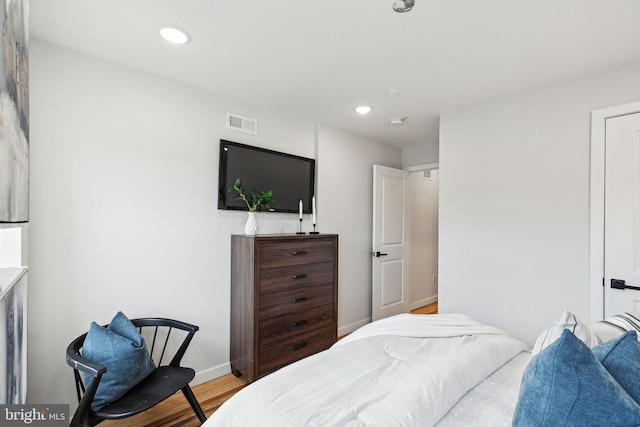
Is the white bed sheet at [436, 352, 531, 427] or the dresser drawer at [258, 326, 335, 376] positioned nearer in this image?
the white bed sheet at [436, 352, 531, 427]

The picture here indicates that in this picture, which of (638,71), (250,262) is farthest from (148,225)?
(638,71)

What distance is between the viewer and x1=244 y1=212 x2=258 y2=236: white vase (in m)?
2.66

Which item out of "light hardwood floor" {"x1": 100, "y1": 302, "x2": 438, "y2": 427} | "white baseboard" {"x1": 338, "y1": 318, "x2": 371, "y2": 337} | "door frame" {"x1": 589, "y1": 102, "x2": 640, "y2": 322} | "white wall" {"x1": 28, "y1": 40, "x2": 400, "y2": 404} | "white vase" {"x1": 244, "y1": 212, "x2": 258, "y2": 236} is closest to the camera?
"white wall" {"x1": 28, "y1": 40, "x2": 400, "y2": 404}

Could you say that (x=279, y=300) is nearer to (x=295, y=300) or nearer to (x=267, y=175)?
(x=295, y=300)

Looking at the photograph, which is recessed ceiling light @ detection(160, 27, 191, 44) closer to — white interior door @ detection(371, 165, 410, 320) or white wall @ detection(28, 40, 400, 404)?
white wall @ detection(28, 40, 400, 404)

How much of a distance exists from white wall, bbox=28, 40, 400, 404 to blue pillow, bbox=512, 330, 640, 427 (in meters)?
2.32

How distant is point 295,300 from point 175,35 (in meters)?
2.15

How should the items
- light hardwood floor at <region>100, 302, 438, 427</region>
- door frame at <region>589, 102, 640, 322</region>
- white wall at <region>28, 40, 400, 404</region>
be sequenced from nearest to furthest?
1. white wall at <region>28, 40, 400, 404</region>
2. light hardwood floor at <region>100, 302, 438, 427</region>
3. door frame at <region>589, 102, 640, 322</region>

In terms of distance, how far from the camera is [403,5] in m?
1.52

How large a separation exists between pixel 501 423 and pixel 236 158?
8.17 feet

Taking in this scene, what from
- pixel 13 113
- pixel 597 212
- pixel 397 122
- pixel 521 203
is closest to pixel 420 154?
pixel 397 122

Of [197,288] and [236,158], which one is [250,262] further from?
[236,158]

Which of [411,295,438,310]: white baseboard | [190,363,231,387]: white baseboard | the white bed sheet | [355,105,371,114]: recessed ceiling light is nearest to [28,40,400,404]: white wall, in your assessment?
[190,363,231,387]: white baseboard

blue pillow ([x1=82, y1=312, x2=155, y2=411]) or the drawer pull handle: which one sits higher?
blue pillow ([x1=82, y1=312, x2=155, y2=411])
